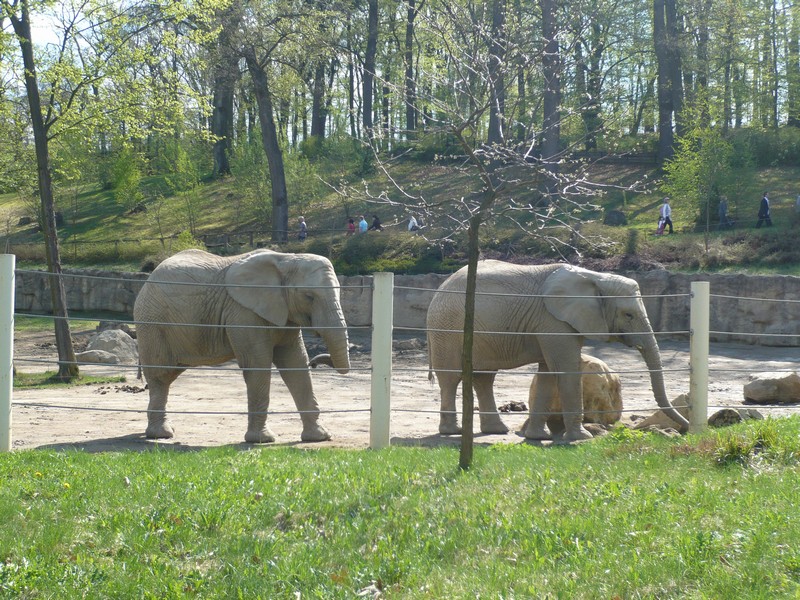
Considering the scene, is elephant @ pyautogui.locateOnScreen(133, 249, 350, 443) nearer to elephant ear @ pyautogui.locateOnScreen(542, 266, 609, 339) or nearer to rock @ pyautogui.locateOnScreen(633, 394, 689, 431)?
elephant ear @ pyautogui.locateOnScreen(542, 266, 609, 339)

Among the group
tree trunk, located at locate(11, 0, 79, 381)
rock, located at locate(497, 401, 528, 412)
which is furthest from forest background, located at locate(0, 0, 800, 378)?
rock, located at locate(497, 401, 528, 412)

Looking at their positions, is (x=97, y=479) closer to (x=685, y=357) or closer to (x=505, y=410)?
(x=505, y=410)

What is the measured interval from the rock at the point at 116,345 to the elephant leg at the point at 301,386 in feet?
44.8

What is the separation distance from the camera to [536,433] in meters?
13.0

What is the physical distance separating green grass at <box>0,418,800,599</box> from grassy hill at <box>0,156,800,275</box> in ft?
57.1

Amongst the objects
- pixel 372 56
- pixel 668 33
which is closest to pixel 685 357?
pixel 668 33

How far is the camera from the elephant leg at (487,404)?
45.3ft

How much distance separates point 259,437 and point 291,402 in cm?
594

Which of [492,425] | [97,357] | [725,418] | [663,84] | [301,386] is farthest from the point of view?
[663,84]

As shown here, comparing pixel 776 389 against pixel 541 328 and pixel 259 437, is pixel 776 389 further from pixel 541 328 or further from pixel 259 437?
pixel 259 437

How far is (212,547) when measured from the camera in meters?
6.02

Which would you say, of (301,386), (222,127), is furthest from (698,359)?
(222,127)

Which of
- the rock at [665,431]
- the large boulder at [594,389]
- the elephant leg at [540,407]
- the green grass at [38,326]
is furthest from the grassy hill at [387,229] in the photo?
the rock at [665,431]

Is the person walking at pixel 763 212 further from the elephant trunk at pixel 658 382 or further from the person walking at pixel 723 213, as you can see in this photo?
the elephant trunk at pixel 658 382
